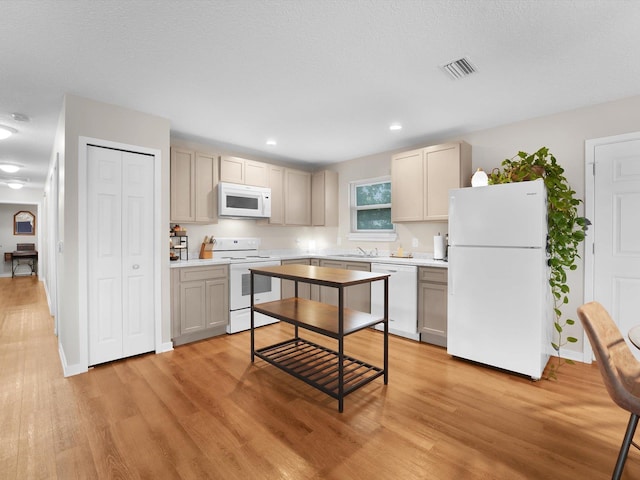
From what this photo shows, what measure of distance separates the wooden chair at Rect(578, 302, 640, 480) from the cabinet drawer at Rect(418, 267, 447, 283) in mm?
1653

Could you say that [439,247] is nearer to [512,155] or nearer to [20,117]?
[512,155]

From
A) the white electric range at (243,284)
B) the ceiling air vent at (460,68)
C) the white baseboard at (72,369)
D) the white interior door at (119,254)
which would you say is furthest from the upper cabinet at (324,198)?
the white baseboard at (72,369)

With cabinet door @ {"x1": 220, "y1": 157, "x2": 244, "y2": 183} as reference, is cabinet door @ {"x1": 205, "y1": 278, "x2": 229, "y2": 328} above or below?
below

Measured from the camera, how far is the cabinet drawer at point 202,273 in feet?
11.3

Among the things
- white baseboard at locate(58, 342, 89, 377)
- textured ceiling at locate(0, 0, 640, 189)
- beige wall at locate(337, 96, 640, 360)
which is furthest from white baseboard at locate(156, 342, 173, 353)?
beige wall at locate(337, 96, 640, 360)

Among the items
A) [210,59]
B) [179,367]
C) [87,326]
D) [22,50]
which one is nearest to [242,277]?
[179,367]

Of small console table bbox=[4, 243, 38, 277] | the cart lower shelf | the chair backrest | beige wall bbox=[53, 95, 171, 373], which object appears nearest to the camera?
the chair backrest

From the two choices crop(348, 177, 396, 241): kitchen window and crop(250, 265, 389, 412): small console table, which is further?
crop(348, 177, 396, 241): kitchen window

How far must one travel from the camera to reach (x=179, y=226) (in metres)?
3.93

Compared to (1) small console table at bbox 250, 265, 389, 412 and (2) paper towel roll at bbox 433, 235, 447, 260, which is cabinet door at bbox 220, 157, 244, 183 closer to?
(1) small console table at bbox 250, 265, 389, 412

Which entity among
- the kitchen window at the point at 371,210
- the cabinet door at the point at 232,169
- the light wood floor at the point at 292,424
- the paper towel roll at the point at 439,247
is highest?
the cabinet door at the point at 232,169

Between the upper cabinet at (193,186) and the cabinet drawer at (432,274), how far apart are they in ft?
8.47

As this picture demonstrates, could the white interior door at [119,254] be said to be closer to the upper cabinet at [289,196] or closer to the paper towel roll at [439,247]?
the upper cabinet at [289,196]

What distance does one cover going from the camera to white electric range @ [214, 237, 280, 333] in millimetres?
3840
